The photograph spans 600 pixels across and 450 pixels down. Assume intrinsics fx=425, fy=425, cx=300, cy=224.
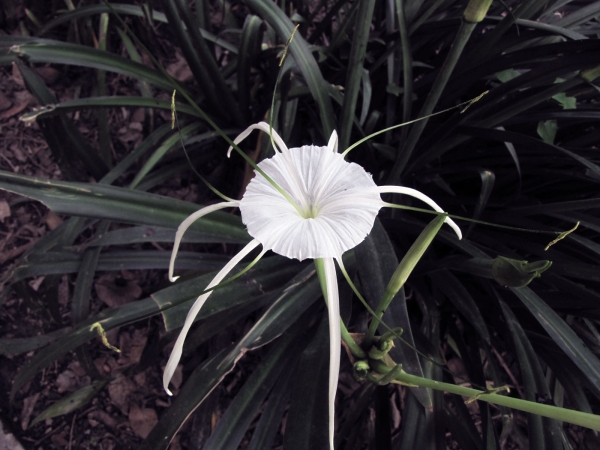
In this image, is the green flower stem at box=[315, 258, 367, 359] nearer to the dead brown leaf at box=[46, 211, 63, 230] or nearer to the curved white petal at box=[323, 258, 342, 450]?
the curved white petal at box=[323, 258, 342, 450]

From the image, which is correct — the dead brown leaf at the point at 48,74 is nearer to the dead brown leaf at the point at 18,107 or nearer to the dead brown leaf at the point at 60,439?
the dead brown leaf at the point at 18,107

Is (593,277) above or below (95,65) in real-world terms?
below

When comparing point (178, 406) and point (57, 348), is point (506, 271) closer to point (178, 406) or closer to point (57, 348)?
point (178, 406)

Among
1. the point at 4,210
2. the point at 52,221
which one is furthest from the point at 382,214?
the point at 4,210

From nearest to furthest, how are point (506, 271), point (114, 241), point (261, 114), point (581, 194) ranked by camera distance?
point (506, 271)
point (114, 241)
point (581, 194)
point (261, 114)

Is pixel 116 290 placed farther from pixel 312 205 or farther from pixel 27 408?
pixel 312 205

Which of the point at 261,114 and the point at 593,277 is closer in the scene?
the point at 593,277

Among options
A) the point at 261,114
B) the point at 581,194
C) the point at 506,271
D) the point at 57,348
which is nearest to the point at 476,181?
the point at 581,194

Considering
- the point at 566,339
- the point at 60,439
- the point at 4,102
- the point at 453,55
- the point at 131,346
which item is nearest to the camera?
the point at 453,55
